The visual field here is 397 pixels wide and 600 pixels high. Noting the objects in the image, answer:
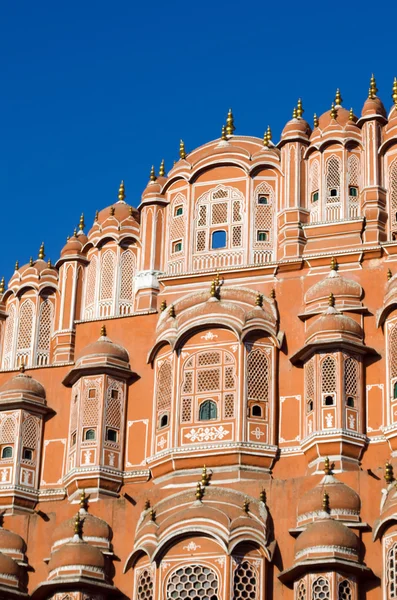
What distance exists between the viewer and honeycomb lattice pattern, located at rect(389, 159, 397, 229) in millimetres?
34500

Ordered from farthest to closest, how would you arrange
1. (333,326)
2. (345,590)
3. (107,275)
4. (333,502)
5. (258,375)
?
(107,275) < (258,375) < (333,326) < (333,502) < (345,590)

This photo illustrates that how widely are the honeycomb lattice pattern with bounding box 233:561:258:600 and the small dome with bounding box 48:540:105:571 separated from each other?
9.24 feet

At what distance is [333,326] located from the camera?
32.7m

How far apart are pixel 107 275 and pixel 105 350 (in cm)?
278

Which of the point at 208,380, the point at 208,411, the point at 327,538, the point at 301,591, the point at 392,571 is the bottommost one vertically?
the point at 301,591

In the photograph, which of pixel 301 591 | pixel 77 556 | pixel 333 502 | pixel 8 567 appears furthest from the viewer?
pixel 8 567

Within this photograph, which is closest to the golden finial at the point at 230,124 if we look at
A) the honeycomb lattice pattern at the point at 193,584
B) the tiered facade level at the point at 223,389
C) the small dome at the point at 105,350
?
the tiered facade level at the point at 223,389

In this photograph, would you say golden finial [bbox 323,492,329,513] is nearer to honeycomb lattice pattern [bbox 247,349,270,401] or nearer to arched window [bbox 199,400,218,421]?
honeycomb lattice pattern [bbox 247,349,270,401]

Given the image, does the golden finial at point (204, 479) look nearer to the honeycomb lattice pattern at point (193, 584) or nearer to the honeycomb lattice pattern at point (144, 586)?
the honeycomb lattice pattern at point (193, 584)

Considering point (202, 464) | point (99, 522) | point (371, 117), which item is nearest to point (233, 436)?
point (202, 464)

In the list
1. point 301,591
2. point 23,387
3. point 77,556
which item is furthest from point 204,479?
point 23,387

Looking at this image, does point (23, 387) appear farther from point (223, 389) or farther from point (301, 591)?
point (301, 591)

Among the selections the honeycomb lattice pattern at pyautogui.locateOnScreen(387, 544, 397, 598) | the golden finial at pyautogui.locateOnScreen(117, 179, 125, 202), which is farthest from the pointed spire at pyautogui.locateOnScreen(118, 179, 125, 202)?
the honeycomb lattice pattern at pyautogui.locateOnScreen(387, 544, 397, 598)

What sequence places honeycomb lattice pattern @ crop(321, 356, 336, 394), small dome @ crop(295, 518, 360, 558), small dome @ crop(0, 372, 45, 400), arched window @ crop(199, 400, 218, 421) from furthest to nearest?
small dome @ crop(0, 372, 45, 400), arched window @ crop(199, 400, 218, 421), honeycomb lattice pattern @ crop(321, 356, 336, 394), small dome @ crop(295, 518, 360, 558)
